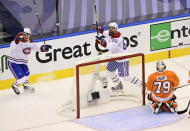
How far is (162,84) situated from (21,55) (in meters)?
2.55

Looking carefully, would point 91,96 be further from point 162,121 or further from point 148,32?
point 148,32

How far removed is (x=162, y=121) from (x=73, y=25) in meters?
3.25

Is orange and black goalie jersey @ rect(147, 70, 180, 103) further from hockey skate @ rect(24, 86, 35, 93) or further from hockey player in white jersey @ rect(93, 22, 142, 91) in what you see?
hockey skate @ rect(24, 86, 35, 93)

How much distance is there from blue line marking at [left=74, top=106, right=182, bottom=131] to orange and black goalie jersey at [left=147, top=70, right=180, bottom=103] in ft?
0.90

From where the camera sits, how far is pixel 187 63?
47.9 ft

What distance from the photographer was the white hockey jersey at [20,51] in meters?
12.8

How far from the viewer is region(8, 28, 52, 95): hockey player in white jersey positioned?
1276cm

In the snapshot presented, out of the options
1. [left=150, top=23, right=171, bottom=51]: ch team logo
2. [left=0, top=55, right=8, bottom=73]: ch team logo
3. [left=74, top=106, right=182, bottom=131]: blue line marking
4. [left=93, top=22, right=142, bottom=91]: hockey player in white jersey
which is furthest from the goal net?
[left=150, top=23, right=171, bottom=51]: ch team logo

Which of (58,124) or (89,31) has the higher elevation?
(89,31)

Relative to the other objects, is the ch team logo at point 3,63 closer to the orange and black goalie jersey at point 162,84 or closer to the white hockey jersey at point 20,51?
the white hockey jersey at point 20,51

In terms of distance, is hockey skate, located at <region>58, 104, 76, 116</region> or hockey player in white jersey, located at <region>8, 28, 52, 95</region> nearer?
hockey skate, located at <region>58, 104, 76, 116</region>

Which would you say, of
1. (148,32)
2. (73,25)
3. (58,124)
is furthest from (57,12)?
(58,124)

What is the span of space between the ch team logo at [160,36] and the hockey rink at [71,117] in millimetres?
1810

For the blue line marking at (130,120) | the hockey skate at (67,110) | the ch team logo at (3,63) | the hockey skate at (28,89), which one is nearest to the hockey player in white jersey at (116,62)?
the blue line marking at (130,120)
